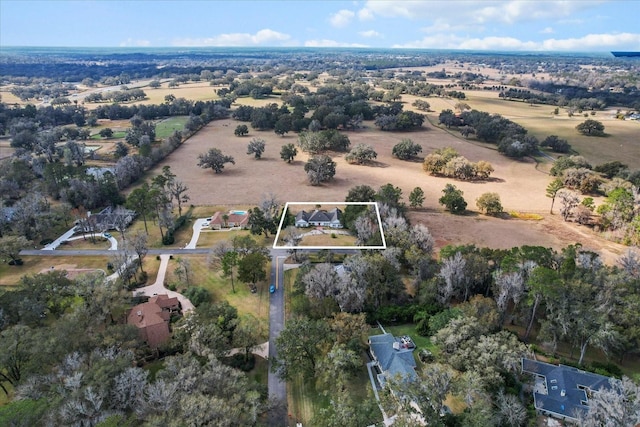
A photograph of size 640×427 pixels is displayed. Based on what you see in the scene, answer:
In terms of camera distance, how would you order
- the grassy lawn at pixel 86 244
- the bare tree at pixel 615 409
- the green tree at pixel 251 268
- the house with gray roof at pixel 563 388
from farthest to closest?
1. the grassy lawn at pixel 86 244
2. the green tree at pixel 251 268
3. the house with gray roof at pixel 563 388
4. the bare tree at pixel 615 409

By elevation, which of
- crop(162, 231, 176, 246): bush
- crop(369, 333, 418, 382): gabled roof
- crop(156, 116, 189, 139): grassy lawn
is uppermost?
crop(156, 116, 189, 139): grassy lawn

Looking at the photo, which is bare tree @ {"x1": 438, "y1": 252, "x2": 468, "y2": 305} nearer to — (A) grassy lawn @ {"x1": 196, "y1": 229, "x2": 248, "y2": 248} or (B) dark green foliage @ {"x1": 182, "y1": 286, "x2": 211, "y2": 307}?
(B) dark green foliage @ {"x1": 182, "y1": 286, "x2": 211, "y2": 307}

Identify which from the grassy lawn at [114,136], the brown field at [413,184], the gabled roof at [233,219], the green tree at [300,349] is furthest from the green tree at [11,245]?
the grassy lawn at [114,136]

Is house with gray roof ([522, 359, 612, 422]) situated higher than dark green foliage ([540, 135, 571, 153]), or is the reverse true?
dark green foliage ([540, 135, 571, 153])

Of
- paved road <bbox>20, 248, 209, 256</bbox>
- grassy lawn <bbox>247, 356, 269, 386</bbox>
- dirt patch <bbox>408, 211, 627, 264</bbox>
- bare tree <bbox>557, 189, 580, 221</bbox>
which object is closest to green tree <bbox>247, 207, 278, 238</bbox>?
paved road <bbox>20, 248, 209, 256</bbox>

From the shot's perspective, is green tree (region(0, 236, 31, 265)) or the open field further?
the open field

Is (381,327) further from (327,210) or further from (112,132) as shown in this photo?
(112,132)

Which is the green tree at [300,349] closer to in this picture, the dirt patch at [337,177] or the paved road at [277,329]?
the paved road at [277,329]

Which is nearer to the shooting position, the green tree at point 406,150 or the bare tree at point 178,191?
the bare tree at point 178,191
